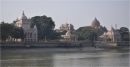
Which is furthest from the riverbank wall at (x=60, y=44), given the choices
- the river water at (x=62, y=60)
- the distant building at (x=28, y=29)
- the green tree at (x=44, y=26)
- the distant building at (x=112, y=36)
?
the river water at (x=62, y=60)

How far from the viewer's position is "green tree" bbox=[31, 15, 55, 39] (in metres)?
56.2

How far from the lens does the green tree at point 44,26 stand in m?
56.2

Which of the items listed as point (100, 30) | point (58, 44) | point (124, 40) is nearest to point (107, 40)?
point (124, 40)

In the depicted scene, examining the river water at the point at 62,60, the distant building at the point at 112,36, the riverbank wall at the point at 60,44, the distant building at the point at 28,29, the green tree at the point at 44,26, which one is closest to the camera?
the river water at the point at 62,60

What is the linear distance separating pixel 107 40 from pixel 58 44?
72.9 feet

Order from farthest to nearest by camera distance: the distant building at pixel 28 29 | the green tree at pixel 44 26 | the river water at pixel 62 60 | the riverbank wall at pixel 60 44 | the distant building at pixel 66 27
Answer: the distant building at pixel 66 27
the distant building at pixel 28 29
the green tree at pixel 44 26
the riverbank wall at pixel 60 44
the river water at pixel 62 60

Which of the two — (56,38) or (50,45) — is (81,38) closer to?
(56,38)

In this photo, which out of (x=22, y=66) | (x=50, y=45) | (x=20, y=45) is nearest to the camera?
(x=22, y=66)

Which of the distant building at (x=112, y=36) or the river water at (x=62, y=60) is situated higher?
the distant building at (x=112, y=36)

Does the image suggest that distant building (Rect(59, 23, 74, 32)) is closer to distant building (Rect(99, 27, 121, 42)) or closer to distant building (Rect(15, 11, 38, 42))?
distant building (Rect(99, 27, 121, 42))

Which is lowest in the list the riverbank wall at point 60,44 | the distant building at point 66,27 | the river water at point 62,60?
the river water at point 62,60

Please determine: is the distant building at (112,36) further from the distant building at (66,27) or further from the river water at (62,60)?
the river water at (62,60)

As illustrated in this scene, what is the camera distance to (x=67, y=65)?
2119cm

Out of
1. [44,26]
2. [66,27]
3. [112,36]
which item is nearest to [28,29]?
[44,26]
